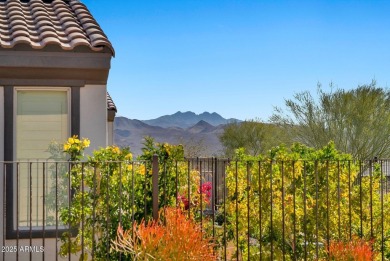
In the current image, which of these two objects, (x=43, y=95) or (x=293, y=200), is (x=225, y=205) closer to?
(x=293, y=200)

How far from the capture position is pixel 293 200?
8539 mm

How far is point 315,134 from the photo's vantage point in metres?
30.0

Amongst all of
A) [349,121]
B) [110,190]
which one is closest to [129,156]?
Result: [110,190]

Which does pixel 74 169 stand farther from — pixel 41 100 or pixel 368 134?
pixel 368 134

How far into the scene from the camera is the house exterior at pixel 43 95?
29.4 feet

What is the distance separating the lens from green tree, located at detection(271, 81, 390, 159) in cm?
2927

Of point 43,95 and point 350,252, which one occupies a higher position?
point 43,95

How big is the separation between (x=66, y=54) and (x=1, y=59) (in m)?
0.89

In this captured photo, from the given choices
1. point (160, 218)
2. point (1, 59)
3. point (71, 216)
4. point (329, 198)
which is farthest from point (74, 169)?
point (329, 198)

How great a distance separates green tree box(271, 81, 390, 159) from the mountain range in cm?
704

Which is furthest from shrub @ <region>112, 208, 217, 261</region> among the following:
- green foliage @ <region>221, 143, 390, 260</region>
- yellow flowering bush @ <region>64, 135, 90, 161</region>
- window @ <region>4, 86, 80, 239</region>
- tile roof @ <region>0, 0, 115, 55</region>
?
tile roof @ <region>0, 0, 115, 55</region>

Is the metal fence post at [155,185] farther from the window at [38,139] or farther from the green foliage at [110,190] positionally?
the window at [38,139]

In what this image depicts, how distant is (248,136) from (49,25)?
29.6 metres

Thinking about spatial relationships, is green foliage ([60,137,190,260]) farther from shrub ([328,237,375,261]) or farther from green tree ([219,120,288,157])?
green tree ([219,120,288,157])
